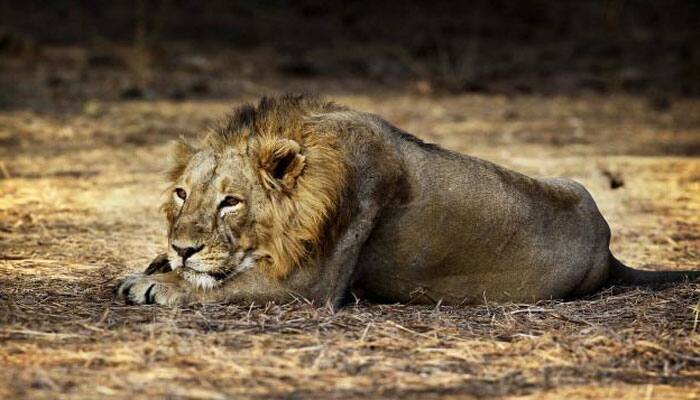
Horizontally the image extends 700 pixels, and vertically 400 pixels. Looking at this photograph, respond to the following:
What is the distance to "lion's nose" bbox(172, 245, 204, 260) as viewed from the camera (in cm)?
489

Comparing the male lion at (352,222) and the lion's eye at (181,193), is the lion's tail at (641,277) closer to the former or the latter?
the male lion at (352,222)

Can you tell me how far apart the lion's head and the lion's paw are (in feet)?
0.32

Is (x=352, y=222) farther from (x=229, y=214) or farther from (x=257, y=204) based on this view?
(x=229, y=214)

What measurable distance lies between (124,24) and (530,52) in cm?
672

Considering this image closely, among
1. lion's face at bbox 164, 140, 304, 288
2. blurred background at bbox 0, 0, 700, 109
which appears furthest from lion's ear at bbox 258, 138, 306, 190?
blurred background at bbox 0, 0, 700, 109

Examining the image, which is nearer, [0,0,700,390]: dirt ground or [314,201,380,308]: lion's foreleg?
[0,0,700,390]: dirt ground

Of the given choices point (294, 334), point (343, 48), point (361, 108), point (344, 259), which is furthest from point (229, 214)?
point (343, 48)

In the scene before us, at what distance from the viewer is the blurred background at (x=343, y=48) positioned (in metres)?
15.1

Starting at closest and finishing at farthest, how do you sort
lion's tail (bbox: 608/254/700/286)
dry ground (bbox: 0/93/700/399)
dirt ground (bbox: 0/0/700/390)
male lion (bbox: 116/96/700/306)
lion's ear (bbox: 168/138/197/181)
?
dry ground (bbox: 0/93/700/399) < dirt ground (bbox: 0/0/700/390) < male lion (bbox: 116/96/700/306) < lion's ear (bbox: 168/138/197/181) < lion's tail (bbox: 608/254/700/286)

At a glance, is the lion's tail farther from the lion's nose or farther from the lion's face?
the lion's nose

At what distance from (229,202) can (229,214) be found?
0.21 ft

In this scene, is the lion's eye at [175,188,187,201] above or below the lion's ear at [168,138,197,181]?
below

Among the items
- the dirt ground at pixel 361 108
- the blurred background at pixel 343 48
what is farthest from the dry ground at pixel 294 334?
the blurred background at pixel 343 48

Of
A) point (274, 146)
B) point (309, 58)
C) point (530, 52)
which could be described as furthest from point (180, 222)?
point (530, 52)
